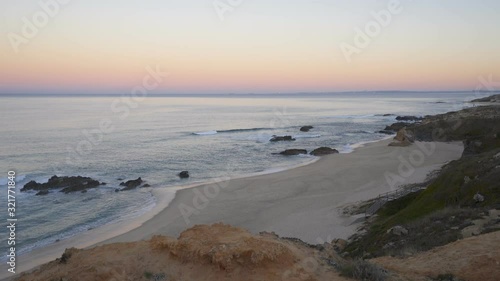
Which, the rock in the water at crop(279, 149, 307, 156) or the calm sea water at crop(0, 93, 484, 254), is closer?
the calm sea water at crop(0, 93, 484, 254)

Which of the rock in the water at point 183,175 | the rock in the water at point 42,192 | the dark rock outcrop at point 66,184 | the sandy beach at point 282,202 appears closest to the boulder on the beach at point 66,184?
the dark rock outcrop at point 66,184

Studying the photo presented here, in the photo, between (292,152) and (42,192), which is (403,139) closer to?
(292,152)

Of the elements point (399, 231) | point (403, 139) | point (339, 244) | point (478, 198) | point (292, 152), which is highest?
point (478, 198)

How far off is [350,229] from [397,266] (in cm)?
801

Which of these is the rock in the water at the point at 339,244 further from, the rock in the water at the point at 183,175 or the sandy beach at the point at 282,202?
the rock in the water at the point at 183,175

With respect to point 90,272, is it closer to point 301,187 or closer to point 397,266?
point 397,266

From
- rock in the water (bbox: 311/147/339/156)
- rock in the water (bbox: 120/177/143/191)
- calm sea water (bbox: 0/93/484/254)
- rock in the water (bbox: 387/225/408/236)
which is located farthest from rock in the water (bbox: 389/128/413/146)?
rock in the water (bbox: 387/225/408/236)

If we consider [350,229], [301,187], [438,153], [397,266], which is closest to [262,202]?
[301,187]

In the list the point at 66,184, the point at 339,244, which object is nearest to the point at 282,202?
the point at 339,244

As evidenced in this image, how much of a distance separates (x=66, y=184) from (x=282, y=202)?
55.2 feet

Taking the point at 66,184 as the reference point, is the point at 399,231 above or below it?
above

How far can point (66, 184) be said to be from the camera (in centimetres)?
2908

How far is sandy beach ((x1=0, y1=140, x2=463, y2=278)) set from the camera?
61.4 feet

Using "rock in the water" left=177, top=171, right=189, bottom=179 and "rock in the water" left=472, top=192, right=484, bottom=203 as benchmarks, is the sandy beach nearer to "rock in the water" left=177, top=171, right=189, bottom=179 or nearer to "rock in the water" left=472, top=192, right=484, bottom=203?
"rock in the water" left=177, top=171, right=189, bottom=179
